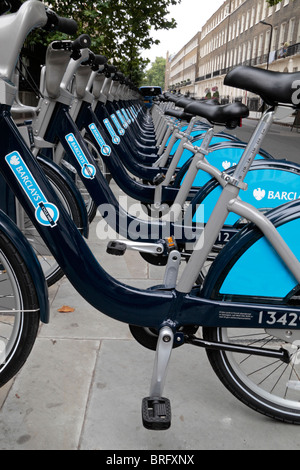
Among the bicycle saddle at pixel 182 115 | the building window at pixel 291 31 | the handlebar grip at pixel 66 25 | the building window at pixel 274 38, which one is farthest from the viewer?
the building window at pixel 274 38

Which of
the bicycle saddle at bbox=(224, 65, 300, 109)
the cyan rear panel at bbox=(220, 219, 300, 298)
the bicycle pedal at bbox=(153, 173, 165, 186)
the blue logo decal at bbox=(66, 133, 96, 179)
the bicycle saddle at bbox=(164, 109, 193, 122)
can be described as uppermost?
the bicycle saddle at bbox=(224, 65, 300, 109)

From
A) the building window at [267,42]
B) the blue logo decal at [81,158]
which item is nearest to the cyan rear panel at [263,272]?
the blue logo decal at [81,158]

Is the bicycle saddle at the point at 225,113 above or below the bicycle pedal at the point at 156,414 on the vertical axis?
above

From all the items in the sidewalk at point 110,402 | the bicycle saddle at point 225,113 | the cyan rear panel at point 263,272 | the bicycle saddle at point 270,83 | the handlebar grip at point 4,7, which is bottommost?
the sidewalk at point 110,402

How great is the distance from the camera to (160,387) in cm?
191

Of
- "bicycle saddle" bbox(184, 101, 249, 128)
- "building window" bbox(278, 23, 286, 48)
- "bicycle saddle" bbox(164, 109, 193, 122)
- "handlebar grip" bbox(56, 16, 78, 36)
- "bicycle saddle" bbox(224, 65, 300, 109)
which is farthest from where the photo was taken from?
"building window" bbox(278, 23, 286, 48)

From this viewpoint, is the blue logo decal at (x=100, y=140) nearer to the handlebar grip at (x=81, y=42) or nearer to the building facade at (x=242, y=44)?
the handlebar grip at (x=81, y=42)

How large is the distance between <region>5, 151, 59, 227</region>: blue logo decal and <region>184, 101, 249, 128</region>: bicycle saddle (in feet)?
2.90

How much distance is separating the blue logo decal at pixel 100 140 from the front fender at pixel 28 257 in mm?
2213

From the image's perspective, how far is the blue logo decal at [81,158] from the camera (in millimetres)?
3088

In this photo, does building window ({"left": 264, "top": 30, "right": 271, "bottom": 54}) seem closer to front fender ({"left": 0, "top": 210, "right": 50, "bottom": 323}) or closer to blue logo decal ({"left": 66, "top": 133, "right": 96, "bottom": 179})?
blue logo decal ({"left": 66, "top": 133, "right": 96, "bottom": 179})

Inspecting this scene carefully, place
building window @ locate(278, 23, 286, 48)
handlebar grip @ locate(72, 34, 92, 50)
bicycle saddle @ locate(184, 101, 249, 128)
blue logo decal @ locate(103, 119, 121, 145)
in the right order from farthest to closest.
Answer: building window @ locate(278, 23, 286, 48) → blue logo decal @ locate(103, 119, 121, 145) → handlebar grip @ locate(72, 34, 92, 50) → bicycle saddle @ locate(184, 101, 249, 128)

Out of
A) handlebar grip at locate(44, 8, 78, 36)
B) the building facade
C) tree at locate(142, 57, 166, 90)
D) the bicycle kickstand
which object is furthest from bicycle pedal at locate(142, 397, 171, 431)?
tree at locate(142, 57, 166, 90)

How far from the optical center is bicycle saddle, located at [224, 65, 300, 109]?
164cm
